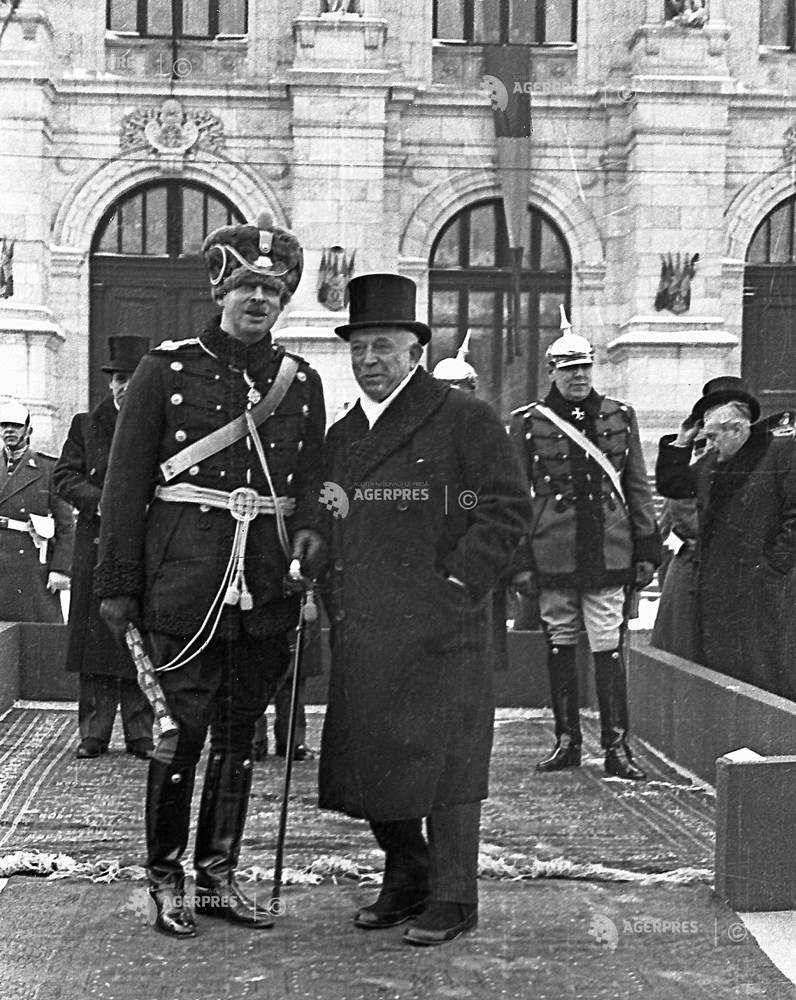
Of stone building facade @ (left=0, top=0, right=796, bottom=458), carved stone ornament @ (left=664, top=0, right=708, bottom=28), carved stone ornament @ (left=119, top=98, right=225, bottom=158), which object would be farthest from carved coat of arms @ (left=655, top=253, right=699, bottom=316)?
carved stone ornament @ (left=119, top=98, right=225, bottom=158)

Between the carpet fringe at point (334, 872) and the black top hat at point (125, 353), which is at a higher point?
the black top hat at point (125, 353)

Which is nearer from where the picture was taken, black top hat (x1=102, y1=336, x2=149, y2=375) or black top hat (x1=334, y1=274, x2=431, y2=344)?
black top hat (x1=334, y1=274, x2=431, y2=344)

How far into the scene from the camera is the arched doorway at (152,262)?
22.7m

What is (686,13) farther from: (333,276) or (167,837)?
(167,837)

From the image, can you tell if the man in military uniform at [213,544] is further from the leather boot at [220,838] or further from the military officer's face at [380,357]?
the military officer's face at [380,357]

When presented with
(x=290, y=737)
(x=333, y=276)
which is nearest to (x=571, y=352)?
(x=290, y=737)

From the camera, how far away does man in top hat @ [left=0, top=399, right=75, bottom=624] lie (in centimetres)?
999

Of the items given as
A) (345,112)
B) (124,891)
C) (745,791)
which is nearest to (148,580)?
(124,891)

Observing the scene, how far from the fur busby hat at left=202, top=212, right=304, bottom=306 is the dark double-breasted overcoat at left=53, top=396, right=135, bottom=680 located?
2.96 metres

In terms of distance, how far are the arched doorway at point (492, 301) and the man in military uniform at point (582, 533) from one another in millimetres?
15332

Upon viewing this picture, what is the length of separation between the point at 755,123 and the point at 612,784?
1723 cm

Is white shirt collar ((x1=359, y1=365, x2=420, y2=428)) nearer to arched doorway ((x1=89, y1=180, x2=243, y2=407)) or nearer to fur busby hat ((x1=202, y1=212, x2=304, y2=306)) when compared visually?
fur busby hat ((x1=202, y1=212, x2=304, y2=306))

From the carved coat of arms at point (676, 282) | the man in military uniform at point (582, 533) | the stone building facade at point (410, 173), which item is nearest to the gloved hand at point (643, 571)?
the man in military uniform at point (582, 533)

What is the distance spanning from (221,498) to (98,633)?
10.6ft
